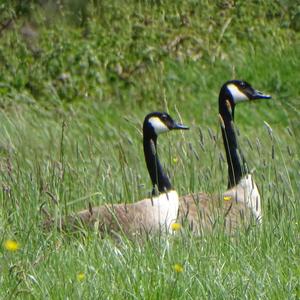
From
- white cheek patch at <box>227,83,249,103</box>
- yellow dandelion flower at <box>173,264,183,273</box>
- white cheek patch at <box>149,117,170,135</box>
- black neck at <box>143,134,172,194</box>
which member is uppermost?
white cheek patch at <box>227,83,249,103</box>

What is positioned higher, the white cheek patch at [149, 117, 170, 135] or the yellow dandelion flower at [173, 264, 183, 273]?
the white cheek patch at [149, 117, 170, 135]

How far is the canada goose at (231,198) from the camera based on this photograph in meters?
6.59

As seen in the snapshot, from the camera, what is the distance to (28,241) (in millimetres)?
6316

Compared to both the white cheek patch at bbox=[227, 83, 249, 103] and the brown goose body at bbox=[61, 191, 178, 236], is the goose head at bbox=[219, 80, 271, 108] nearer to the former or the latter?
the white cheek patch at bbox=[227, 83, 249, 103]

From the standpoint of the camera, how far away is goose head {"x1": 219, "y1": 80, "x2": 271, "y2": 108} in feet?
30.5

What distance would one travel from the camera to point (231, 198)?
773 centimetres

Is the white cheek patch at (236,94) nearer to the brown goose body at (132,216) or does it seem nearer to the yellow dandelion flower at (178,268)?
the brown goose body at (132,216)

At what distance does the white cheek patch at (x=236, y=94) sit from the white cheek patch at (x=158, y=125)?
1049mm

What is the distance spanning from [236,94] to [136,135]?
8.10ft

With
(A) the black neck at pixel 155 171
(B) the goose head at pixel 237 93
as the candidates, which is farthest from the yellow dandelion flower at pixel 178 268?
(B) the goose head at pixel 237 93

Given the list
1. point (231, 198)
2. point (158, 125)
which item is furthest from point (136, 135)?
point (231, 198)

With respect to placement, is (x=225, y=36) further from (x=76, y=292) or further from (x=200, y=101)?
(x=76, y=292)

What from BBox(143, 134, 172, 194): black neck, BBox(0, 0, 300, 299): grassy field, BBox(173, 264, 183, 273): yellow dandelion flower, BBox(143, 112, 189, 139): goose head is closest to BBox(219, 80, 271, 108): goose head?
BBox(0, 0, 300, 299): grassy field

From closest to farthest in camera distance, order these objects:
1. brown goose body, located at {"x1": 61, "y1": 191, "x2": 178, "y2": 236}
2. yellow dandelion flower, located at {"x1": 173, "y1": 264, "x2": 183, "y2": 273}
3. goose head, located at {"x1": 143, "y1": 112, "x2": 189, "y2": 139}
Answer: yellow dandelion flower, located at {"x1": 173, "y1": 264, "x2": 183, "y2": 273}
brown goose body, located at {"x1": 61, "y1": 191, "x2": 178, "y2": 236}
goose head, located at {"x1": 143, "y1": 112, "x2": 189, "y2": 139}
